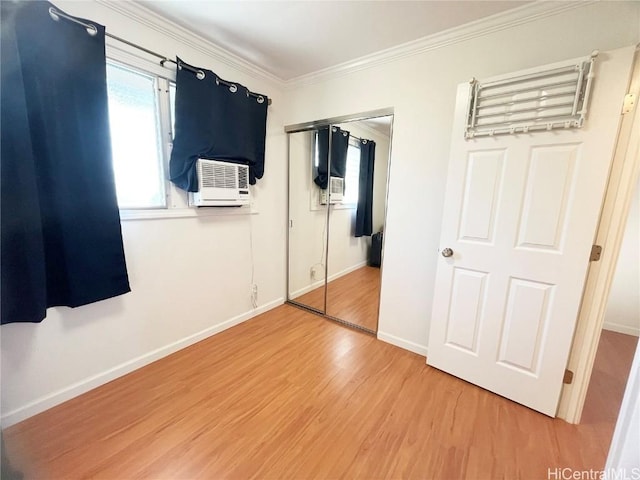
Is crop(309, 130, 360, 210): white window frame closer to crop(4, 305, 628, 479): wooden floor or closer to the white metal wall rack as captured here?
the white metal wall rack

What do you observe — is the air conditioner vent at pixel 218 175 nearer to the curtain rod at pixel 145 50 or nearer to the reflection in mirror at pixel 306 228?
the curtain rod at pixel 145 50

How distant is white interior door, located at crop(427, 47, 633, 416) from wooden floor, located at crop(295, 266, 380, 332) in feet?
2.84

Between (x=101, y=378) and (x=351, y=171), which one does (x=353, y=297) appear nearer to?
(x=351, y=171)

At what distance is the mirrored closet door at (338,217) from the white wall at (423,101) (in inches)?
8.3

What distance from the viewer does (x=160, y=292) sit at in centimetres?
199

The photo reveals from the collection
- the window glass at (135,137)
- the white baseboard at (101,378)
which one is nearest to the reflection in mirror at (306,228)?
the white baseboard at (101,378)

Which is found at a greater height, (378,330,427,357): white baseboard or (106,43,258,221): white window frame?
(106,43,258,221): white window frame

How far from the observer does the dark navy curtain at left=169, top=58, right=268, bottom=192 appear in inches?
74.0

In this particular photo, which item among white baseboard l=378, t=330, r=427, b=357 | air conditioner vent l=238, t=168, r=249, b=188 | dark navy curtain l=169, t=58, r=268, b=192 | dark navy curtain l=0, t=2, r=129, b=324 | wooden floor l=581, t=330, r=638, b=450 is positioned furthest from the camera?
air conditioner vent l=238, t=168, r=249, b=188

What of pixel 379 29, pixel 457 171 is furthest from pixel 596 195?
pixel 379 29

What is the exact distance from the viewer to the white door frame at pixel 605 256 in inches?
51.1

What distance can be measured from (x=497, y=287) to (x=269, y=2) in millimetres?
2287

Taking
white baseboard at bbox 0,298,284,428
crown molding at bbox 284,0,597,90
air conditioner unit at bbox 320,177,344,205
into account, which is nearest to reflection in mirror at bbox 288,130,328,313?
air conditioner unit at bbox 320,177,344,205

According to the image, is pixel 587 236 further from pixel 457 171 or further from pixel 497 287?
pixel 457 171
